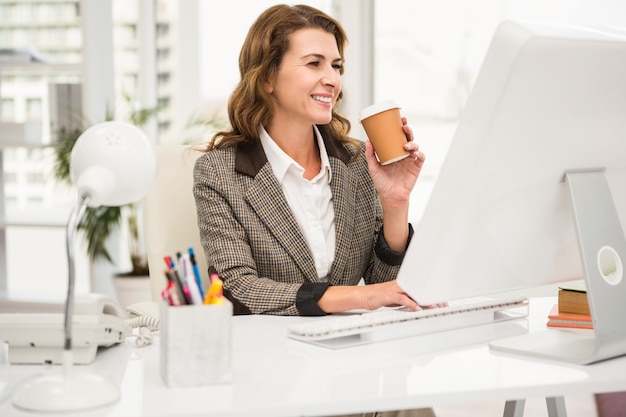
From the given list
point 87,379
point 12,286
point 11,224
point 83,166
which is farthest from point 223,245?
point 12,286

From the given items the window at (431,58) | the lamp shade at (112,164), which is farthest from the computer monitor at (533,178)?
the window at (431,58)

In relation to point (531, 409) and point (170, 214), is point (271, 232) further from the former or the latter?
point (531, 409)

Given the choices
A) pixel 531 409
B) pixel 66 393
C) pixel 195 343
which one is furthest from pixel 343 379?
pixel 531 409

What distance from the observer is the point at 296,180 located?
75.9 inches

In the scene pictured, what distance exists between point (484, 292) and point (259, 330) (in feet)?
1.36

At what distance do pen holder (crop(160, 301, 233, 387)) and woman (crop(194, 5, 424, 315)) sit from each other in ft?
1.94

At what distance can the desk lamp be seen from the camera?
0.97 meters

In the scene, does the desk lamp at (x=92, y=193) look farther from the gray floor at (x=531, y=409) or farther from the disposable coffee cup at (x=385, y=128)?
the gray floor at (x=531, y=409)

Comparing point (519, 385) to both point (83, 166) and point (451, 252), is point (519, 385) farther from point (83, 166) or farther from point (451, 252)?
point (83, 166)

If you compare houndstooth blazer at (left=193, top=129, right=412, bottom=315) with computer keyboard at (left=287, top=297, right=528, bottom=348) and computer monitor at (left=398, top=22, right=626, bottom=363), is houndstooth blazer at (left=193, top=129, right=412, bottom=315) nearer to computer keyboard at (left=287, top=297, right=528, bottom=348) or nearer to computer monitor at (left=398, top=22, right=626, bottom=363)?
computer keyboard at (left=287, top=297, right=528, bottom=348)

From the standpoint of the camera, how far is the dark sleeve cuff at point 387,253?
1.89 m

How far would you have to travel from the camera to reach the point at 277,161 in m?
1.90

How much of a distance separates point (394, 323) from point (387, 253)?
0.59 m

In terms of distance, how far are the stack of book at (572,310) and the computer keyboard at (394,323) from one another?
0.29ft
